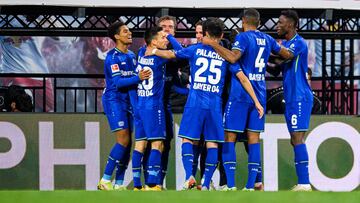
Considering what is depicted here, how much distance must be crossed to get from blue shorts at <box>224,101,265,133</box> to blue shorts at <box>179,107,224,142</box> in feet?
0.40

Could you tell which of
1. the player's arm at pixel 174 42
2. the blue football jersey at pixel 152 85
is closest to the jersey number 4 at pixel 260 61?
the player's arm at pixel 174 42

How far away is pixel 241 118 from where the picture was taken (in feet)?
56.9

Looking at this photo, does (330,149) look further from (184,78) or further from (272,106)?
Answer: (184,78)

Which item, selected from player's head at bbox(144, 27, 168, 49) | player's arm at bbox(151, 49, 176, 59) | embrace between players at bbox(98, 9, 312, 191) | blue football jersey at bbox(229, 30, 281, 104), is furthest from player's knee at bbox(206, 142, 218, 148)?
player's head at bbox(144, 27, 168, 49)

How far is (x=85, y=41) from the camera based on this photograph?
40.4 metres

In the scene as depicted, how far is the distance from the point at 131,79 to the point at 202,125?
1224 mm

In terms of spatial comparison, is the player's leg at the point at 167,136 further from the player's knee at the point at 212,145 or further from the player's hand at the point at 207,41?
the player's hand at the point at 207,41

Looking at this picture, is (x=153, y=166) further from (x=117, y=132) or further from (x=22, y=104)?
(x=22, y=104)

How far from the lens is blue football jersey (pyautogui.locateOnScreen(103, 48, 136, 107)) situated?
1831 centimetres

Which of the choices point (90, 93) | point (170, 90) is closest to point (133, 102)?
point (170, 90)

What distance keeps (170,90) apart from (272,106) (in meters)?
3.85

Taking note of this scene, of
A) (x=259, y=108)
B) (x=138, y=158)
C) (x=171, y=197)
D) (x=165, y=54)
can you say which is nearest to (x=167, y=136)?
(x=138, y=158)

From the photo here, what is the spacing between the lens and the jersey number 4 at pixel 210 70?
17.3 m

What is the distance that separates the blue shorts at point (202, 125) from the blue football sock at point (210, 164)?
152mm
